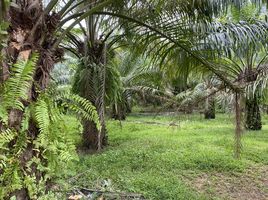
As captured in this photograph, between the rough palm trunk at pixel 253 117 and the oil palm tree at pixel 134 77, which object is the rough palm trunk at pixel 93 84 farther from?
the rough palm trunk at pixel 253 117

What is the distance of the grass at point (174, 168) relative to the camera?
445cm

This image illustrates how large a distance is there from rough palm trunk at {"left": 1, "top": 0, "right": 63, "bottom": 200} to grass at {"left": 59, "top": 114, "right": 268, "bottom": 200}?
129 centimetres

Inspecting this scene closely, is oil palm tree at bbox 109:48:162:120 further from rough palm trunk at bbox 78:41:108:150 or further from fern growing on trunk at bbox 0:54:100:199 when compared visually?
fern growing on trunk at bbox 0:54:100:199

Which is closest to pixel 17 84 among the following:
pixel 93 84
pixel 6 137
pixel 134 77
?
pixel 6 137

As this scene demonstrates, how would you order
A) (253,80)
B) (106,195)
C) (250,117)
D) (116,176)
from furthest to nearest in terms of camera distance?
(250,117)
(253,80)
(116,176)
(106,195)

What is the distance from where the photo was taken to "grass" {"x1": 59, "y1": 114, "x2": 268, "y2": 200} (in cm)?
445

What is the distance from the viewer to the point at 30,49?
96.6 inches

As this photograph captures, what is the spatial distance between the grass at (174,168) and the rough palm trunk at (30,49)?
1.29 meters

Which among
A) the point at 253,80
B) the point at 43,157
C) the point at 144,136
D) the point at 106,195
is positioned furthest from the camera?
the point at 144,136

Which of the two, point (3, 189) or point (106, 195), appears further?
point (106, 195)

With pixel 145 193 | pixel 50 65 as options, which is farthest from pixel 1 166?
pixel 145 193

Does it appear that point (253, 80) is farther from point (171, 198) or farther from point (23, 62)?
point (23, 62)

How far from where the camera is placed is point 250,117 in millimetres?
10008

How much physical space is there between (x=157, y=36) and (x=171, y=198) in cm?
204
